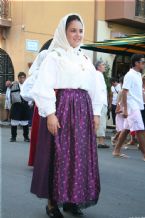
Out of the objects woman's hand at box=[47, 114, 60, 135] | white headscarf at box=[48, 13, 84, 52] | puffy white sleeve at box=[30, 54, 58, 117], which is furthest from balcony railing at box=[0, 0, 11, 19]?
woman's hand at box=[47, 114, 60, 135]

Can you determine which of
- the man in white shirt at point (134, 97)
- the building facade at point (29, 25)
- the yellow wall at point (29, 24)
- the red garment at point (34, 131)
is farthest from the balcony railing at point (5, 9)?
the red garment at point (34, 131)

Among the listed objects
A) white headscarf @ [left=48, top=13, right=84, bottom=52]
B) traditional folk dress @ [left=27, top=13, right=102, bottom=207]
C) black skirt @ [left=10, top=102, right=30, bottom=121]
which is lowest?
black skirt @ [left=10, top=102, right=30, bottom=121]

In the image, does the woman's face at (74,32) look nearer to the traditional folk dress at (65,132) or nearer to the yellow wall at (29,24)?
the traditional folk dress at (65,132)

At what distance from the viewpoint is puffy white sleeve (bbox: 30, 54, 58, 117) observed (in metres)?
4.05

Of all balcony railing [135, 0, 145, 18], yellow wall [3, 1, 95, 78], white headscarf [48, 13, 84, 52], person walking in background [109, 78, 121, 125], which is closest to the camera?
white headscarf [48, 13, 84, 52]

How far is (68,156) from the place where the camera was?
164 inches

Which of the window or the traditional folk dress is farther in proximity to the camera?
the window

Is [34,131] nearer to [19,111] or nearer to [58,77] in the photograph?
[58,77]

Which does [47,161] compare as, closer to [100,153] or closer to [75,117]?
[75,117]

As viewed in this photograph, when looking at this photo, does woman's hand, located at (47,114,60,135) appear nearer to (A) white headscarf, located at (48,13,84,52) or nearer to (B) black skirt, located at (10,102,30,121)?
(A) white headscarf, located at (48,13,84,52)

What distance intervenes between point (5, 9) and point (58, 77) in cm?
1510

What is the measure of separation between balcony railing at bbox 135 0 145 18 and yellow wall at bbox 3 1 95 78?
408 centimetres

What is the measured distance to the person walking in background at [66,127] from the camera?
163 inches

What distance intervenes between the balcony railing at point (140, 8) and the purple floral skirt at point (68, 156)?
1848 cm
